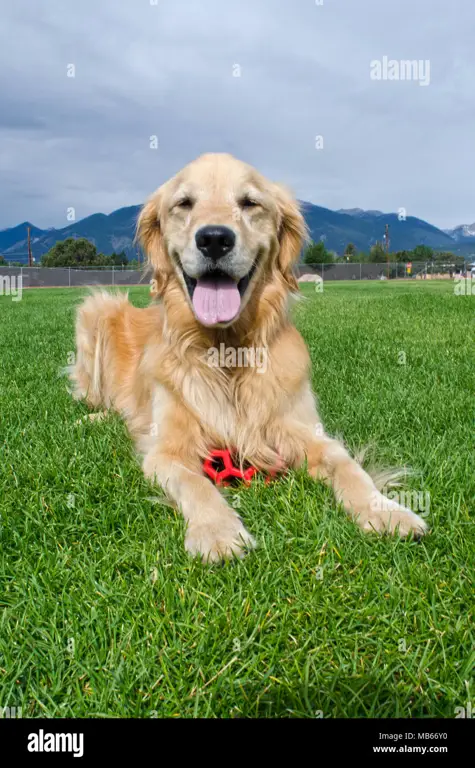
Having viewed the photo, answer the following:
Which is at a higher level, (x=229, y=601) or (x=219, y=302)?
(x=219, y=302)

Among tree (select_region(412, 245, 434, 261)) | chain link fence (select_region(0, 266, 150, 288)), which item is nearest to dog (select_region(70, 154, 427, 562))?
chain link fence (select_region(0, 266, 150, 288))

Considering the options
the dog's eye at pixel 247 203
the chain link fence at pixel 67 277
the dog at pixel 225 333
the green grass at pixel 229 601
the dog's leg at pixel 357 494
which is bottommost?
the green grass at pixel 229 601

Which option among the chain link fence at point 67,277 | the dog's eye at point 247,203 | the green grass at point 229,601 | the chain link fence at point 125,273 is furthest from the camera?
the chain link fence at point 67,277

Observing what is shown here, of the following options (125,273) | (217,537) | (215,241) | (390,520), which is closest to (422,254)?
(125,273)

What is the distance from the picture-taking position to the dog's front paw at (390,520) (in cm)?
213

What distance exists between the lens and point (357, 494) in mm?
2404

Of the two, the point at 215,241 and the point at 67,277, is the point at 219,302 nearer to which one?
the point at 215,241

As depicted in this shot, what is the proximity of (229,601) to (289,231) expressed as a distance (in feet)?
7.75

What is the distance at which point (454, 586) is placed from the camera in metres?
1.82

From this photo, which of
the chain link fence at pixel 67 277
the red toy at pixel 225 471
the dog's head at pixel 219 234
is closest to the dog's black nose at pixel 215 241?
the dog's head at pixel 219 234

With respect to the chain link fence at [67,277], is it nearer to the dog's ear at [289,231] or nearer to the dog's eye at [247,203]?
the dog's ear at [289,231]

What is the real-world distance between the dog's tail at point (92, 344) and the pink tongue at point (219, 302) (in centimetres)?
208

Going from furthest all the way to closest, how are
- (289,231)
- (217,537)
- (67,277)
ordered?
(67,277)
(289,231)
(217,537)
